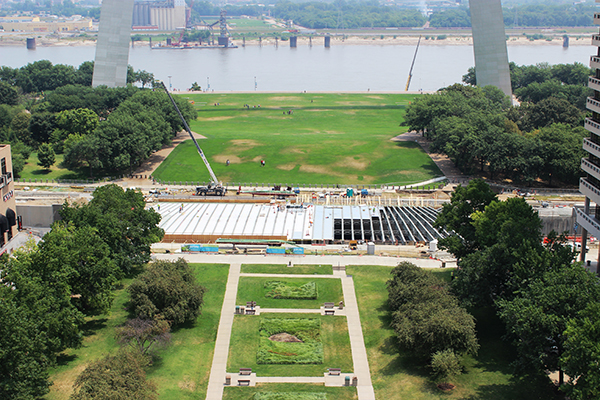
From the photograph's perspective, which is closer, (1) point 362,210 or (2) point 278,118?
(1) point 362,210

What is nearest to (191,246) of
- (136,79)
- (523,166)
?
(523,166)

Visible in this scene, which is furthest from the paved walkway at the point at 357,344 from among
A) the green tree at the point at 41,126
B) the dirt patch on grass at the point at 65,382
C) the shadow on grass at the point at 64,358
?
the green tree at the point at 41,126

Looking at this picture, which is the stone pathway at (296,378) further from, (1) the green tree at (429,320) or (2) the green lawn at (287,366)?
(1) the green tree at (429,320)

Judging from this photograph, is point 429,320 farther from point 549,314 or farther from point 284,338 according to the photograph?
point 284,338

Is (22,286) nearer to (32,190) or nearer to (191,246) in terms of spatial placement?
(191,246)

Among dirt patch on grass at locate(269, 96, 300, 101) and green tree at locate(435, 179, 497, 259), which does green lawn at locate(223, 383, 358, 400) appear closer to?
green tree at locate(435, 179, 497, 259)

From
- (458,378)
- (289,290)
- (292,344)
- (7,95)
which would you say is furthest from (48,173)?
(458,378)

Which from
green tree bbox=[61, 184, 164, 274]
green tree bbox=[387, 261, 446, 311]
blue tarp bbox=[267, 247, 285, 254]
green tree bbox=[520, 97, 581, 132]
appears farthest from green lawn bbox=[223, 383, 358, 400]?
green tree bbox=[520, 97, 581, 132]
